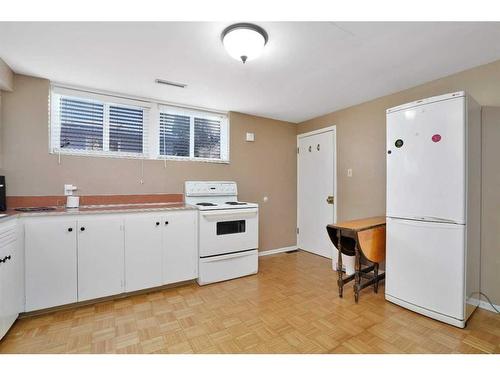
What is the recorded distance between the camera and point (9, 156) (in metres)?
2.31

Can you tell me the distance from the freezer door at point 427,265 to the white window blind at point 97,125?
301 centimetres

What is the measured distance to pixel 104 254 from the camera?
2.23 metres

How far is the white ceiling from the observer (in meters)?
1.64

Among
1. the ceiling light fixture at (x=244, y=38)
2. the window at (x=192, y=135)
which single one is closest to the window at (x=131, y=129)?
the window at (x=192, y=135)

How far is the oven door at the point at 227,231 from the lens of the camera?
271cm

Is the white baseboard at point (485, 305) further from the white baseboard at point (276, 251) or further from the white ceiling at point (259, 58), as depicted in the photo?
the white baseboard at point (276, 251)

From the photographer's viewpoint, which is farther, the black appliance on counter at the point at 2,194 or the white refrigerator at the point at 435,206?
the black appliance on counter at the point at 2,194

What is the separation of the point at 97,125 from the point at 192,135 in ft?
3.74

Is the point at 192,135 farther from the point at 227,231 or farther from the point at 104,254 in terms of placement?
the point at 104,254

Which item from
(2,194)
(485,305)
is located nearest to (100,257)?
(2,194)
